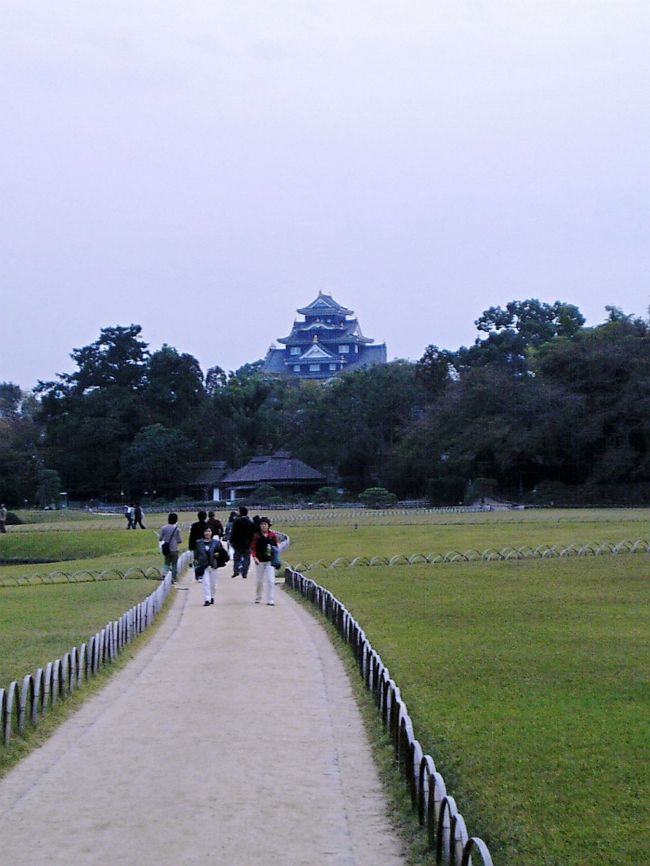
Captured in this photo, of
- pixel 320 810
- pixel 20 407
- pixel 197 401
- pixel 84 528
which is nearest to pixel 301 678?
pixel 320 810

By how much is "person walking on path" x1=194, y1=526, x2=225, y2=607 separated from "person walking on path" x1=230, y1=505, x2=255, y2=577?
1703mm

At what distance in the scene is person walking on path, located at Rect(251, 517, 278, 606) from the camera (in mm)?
19969

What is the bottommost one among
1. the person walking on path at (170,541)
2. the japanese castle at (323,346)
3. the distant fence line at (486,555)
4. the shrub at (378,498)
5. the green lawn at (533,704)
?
the green lawn at (533,704)

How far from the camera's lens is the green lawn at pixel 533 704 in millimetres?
7293

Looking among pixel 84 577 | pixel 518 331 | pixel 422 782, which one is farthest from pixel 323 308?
pixel 422 782

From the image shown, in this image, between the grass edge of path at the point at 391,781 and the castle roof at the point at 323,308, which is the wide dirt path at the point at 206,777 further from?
the castle roof at the point at 323,308

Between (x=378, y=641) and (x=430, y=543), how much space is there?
898 inches

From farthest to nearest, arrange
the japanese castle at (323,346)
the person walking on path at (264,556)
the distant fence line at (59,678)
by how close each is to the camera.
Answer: the japanese castle at (323,346), the person walking on path at (264,556), the distant fence line at (59,678)

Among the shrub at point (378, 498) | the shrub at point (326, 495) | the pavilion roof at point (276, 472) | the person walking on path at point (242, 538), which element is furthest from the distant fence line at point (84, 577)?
the pavilion roof at point (276, 472)

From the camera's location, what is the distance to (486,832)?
730 centimetres

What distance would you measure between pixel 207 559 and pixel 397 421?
66845mm

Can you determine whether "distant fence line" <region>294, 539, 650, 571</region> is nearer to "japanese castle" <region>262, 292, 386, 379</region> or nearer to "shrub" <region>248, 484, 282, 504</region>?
"shrub" <region>248, 484, 282, 504</region>

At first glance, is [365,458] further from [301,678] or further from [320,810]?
[320,810]

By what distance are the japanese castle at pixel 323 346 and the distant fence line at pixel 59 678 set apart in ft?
367
